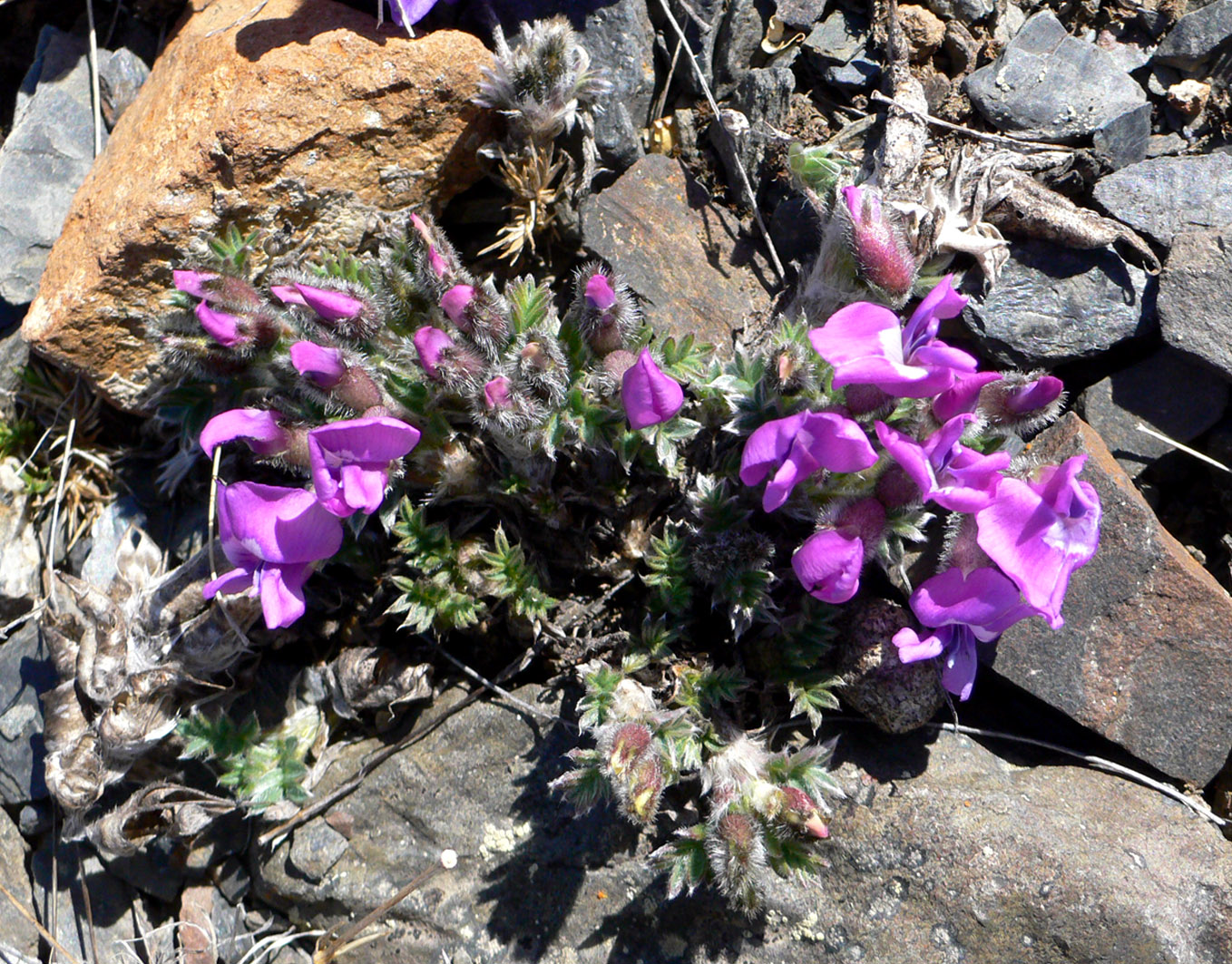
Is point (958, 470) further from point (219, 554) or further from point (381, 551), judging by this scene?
point (219, 554)

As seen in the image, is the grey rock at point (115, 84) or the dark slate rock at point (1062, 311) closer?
the dark slate rock at point (1062, 311)

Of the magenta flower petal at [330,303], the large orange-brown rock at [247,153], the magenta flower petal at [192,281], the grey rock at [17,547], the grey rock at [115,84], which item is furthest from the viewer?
the grey rock at [115,84]

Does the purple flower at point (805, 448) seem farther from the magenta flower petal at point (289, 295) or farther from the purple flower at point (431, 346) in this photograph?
the magenta flower petal at point (289, 295)

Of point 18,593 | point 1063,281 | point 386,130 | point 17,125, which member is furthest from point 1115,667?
point 17,125

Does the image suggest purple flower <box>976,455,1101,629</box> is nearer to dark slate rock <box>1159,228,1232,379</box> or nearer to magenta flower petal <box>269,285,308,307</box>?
dark slate rock <box>1159,228,1232,379</box>

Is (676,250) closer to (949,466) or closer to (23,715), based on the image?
(949,466)

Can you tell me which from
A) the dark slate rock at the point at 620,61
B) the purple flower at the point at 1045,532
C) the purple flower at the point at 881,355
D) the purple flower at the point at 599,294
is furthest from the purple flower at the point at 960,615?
the dark slate rock at the point at 620,61

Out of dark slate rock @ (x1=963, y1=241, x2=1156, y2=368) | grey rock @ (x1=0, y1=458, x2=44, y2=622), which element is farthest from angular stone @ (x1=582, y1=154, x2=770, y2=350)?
grey rock @ (x1=0, y1=458, x2=44, y2=622)
